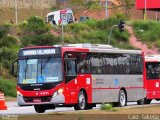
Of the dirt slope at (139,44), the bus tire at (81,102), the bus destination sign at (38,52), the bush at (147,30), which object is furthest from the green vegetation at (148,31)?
the bus destination sign at (38,52)

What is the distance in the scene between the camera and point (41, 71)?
33.4 metres

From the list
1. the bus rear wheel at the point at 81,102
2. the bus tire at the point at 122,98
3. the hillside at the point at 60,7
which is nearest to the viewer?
the bus rear wheel at the point at 81,102

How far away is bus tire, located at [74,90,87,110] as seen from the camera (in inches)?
1354

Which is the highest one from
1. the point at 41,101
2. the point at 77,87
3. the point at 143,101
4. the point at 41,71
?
the point at 41,71

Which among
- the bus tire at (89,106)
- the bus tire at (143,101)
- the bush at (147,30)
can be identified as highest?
the bush at (147,30)

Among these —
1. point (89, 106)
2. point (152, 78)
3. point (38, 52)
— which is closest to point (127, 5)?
point (152, 78)

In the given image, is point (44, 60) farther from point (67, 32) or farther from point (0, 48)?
point (67, 32)

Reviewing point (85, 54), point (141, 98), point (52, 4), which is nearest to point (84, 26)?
point (52, 4)

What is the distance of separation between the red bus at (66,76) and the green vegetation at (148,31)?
5291cm

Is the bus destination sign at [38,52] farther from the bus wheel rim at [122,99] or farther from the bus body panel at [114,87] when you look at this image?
the bus wheel rim at [122,99]

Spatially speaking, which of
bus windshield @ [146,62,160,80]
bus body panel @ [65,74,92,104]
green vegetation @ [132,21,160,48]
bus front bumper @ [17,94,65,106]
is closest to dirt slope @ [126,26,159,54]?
green vegetation @ [132,21,160,48]

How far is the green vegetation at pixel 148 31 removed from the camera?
91.5 meters

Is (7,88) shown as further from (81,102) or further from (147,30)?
(147,30)

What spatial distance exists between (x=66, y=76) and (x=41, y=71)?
46.5 inches
